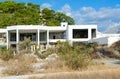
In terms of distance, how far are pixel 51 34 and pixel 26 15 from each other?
852 centimetres

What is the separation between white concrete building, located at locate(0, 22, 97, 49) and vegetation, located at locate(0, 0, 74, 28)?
6420 mm

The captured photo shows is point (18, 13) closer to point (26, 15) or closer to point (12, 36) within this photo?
point (26, 15)

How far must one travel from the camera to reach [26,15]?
71.0m

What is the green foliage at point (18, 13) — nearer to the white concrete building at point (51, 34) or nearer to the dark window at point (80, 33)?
the white concrete building at point (51, 34)

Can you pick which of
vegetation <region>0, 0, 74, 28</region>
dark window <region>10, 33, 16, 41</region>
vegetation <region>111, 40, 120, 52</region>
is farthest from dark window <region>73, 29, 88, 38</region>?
vegetation <region>111, 40, 120, 52</region>

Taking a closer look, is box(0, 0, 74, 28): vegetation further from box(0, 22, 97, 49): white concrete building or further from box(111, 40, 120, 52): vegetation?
box(111, 40, 120, 52): vegetation

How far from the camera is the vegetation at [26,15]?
227 feet

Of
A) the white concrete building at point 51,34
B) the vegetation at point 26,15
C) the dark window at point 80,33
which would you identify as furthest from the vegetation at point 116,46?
the vegetation at point 26,15

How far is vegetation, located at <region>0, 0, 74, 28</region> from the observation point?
6919 cm

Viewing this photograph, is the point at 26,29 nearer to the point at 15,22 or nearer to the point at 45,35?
the point at 45,35

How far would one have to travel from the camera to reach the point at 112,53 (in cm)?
4156

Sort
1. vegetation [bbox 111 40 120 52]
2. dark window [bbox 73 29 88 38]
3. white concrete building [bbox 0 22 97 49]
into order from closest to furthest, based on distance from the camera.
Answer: vegetation [bbox 111 40 120 52]
white concrete building [bbox 0 22 97 49]
dark window [bbox 73 29 88 38]

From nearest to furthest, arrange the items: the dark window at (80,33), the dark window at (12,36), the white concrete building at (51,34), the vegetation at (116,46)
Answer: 1. the vegetation at (116,46)
2. the white concrete building at (51,34)
3. the dark window at (12,36)
4. the dark window at (80,33)

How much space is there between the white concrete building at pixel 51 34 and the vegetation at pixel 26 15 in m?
6.42
